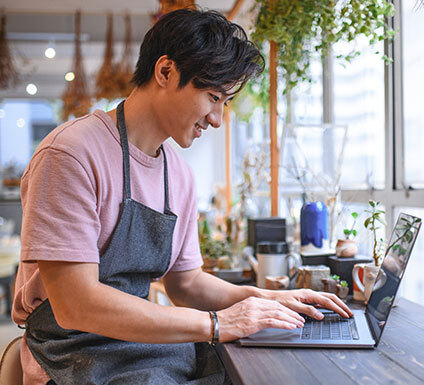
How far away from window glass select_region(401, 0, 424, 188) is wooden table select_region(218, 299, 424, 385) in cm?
116

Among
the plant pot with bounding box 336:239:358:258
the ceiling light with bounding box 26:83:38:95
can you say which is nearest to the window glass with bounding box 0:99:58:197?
the ceiling light with bounding box 26:83:38:95

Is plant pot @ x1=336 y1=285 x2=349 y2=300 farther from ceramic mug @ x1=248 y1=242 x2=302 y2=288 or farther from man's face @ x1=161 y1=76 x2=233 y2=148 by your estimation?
man's face @ x1=161 y1=76 x2=233 y2=148

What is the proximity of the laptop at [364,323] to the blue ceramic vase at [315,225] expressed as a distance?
1.79ft

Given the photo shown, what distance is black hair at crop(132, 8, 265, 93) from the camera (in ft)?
4.32

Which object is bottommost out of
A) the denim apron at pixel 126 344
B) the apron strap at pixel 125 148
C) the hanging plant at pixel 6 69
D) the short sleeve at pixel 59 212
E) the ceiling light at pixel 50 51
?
the denim apron at pixel 126 344

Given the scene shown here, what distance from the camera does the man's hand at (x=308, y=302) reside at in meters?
1.36

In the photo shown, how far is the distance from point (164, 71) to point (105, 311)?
0.60 metres

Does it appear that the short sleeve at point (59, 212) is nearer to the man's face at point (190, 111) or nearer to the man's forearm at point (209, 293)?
the man's face at point (190, 111)

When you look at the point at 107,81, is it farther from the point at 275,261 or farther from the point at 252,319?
the point at 252,319

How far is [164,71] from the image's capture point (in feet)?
4.42

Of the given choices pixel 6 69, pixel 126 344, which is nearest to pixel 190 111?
pixel 126 344

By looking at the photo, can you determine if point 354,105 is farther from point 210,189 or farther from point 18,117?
point 18,117

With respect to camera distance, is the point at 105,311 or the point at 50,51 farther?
the point at 50,51

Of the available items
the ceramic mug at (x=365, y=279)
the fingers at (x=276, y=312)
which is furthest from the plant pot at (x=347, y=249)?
the fingers at (x=276, y=312)
